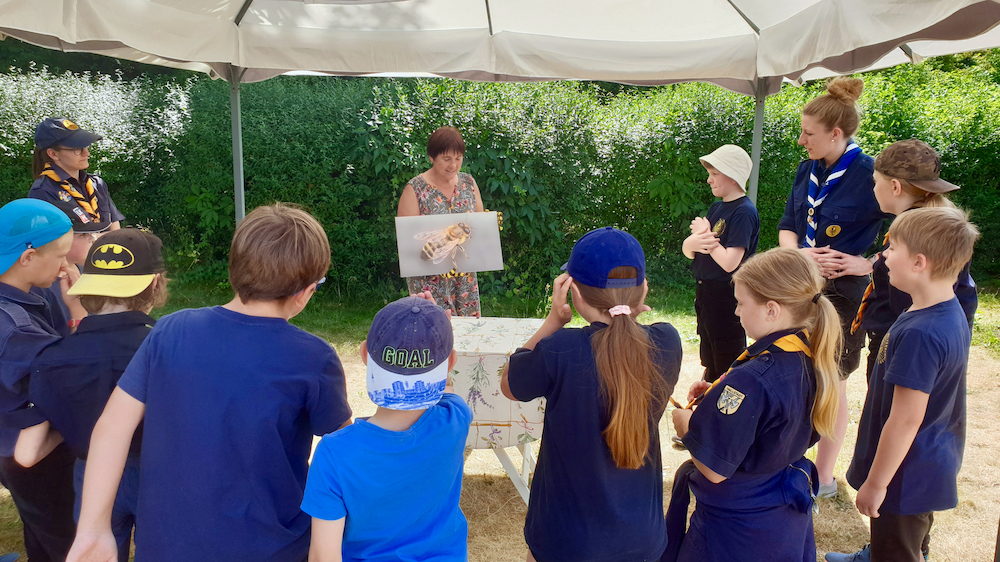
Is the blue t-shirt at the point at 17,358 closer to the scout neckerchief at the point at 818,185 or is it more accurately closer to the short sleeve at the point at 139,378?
the short sleeve at the point at 139,378

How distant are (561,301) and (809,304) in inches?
27.6

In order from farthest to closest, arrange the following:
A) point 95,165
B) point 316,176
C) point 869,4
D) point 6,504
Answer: point 95,165, point 316,176, point 6,504, point 869,4

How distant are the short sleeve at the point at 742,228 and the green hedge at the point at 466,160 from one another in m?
3.45

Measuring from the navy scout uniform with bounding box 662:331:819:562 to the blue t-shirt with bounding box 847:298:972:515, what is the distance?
0.40m

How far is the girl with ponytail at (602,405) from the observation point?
5.08 feet

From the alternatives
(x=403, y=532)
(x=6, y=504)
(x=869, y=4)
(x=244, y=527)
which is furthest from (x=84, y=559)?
(x=869, y=4)

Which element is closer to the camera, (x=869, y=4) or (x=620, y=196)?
(x=869, y=4)

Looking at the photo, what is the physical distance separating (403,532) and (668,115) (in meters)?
7.31

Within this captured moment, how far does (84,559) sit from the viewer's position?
4.54ft

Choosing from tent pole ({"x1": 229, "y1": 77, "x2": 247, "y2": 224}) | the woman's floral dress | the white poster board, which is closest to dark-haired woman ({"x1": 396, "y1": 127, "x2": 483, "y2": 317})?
the woman's floral dress

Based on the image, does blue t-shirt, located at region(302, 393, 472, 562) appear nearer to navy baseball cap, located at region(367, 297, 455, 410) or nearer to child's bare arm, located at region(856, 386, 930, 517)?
navy baseball cap, located at region(367, 297, 455, 410)

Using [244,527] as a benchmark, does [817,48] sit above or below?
above

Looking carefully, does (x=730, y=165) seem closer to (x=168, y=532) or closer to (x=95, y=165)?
(x=168, y=532)

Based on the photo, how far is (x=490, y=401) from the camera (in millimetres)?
2500
